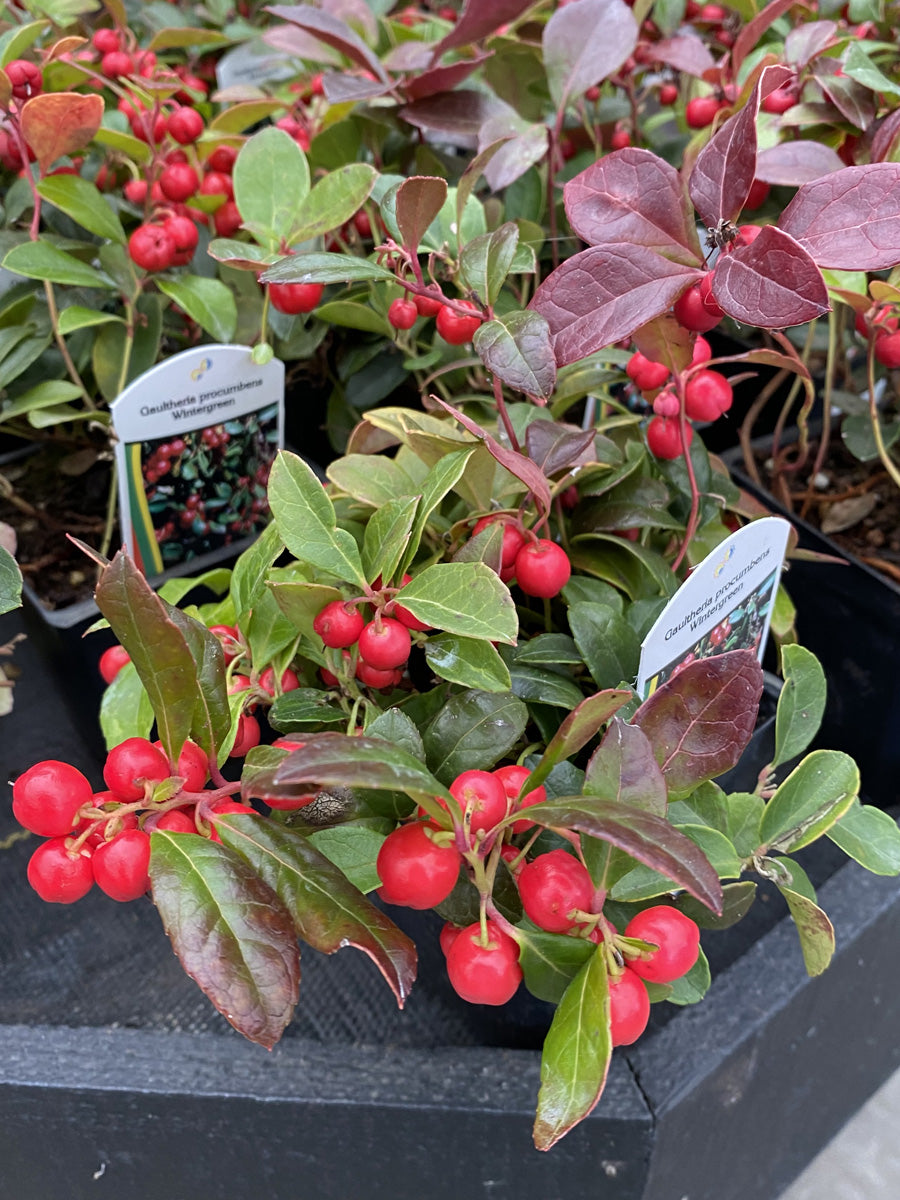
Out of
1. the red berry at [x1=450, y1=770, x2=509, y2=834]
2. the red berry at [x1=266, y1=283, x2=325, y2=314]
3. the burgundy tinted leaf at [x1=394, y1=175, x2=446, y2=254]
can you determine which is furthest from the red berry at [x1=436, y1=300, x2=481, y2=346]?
the red berry at [x1=450, y1=770, x2=509, y2=834]

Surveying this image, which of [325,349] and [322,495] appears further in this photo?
[325,349]

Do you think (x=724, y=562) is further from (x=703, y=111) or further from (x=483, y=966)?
(x=703, y=111)

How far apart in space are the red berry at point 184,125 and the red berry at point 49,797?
2.02 feet

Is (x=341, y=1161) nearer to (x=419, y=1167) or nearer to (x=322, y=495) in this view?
(x=419, y=1167)

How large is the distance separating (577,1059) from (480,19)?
71 centimetres

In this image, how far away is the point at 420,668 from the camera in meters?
0.57

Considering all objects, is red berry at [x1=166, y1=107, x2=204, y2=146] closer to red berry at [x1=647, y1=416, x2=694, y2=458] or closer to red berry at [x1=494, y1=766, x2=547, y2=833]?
red berry at [x1=647, y1=416, x2=694, y2=458]

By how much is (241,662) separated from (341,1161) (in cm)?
31

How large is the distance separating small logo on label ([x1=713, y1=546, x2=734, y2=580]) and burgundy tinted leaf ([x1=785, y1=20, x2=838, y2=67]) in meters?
0.43

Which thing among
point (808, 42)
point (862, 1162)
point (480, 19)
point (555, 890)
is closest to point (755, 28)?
point (808, 42)

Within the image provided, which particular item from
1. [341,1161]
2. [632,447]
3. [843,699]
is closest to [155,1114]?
[341,1161]

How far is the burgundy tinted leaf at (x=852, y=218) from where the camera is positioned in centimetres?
41

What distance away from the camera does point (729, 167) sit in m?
0.43

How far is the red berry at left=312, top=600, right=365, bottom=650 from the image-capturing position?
0.46 meters
